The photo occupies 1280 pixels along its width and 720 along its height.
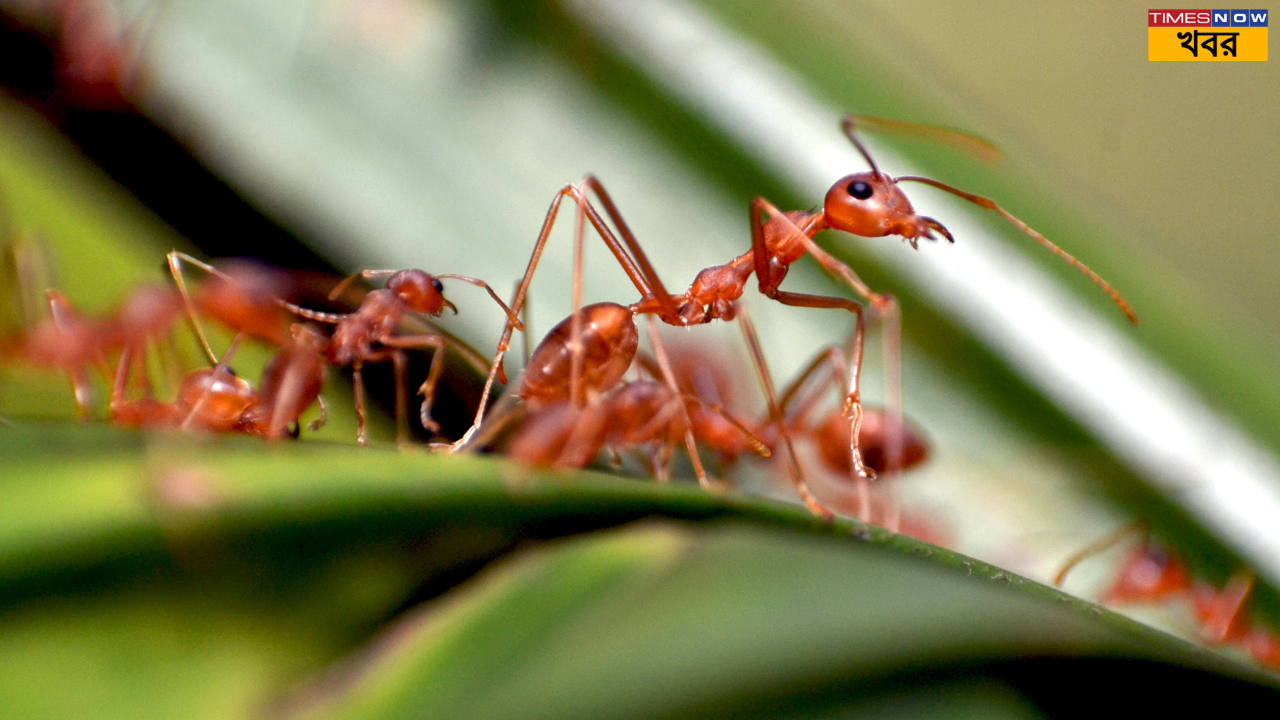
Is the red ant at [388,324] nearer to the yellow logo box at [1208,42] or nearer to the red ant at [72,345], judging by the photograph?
the red ant at [72,345]

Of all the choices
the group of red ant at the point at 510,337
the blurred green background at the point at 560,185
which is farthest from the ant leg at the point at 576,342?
the blurred green background at the point at 560,185

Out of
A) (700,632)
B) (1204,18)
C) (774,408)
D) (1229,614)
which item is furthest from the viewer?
(1204,18)

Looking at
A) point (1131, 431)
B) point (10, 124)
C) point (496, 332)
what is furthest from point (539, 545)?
point (10, 124)

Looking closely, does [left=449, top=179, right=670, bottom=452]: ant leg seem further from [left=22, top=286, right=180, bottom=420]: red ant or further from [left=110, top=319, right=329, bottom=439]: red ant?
[left=22, top=286, right=180, bottom=420]: red ant

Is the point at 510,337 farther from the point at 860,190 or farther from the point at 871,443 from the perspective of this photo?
the point at 871,443

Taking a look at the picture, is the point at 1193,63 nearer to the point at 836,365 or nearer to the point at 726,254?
the point at 726,254

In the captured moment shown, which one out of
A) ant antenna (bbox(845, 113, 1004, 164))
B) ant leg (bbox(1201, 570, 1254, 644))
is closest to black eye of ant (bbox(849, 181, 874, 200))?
ant antenna (bbox(845, 113, 1004, 164))

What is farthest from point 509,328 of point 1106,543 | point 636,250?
point 1106,543
